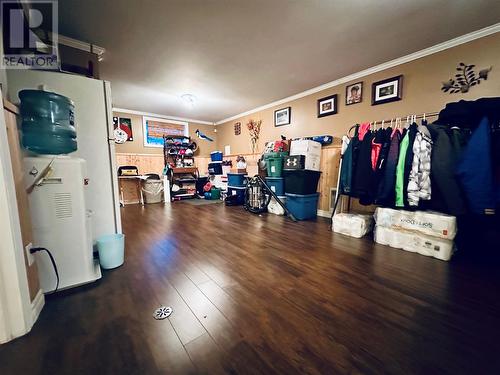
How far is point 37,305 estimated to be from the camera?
118 centimetres

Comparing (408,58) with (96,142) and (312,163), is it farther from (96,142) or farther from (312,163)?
(96,142)

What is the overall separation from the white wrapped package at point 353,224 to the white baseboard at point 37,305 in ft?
9.46

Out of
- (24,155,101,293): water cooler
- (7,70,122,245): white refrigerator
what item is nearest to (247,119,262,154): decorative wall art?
(7,70,122,245): white refrigerator

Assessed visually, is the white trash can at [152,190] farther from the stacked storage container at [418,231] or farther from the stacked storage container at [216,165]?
the stacked storage container at [418,231]

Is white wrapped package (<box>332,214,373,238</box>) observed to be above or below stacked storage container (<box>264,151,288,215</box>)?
below

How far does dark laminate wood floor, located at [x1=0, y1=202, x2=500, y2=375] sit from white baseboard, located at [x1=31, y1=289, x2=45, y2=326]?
0.15ft

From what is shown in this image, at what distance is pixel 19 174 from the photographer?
1.15 m

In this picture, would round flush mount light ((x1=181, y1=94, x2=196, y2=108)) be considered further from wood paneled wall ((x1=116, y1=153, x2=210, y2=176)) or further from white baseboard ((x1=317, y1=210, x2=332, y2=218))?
white baseboard ((x1=317, y1=210, x2=332, y2=218))

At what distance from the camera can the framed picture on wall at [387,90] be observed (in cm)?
277

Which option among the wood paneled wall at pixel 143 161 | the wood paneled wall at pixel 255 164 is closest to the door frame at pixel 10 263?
the wood paneled wall at pixel 255 164

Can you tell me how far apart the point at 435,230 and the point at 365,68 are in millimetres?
2505

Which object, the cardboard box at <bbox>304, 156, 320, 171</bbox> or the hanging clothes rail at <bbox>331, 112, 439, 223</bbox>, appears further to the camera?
the cardboard box at <bbox>304, 156, 320, 171</bbox>

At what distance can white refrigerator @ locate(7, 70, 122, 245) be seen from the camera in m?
1.81

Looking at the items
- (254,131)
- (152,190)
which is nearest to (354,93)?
(254,131)
